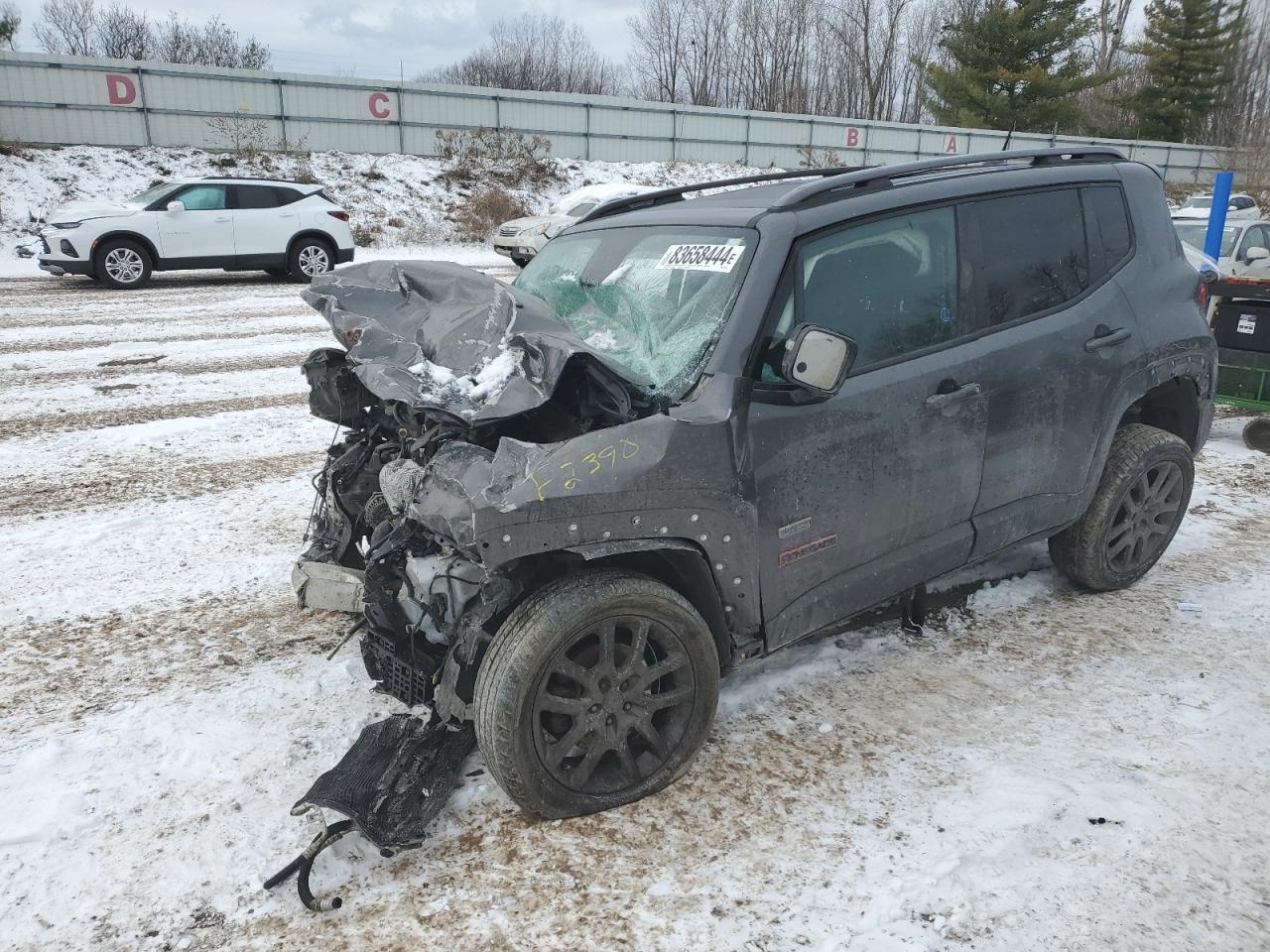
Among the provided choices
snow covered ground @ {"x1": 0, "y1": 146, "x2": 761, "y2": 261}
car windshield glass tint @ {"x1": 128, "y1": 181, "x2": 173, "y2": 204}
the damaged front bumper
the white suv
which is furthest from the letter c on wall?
the damaged front bumper

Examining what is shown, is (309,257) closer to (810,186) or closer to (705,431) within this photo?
(810,186)

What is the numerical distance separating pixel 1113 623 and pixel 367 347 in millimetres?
3504

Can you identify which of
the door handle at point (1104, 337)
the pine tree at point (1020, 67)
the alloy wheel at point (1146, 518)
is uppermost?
the pine tree at point (1020, 67)

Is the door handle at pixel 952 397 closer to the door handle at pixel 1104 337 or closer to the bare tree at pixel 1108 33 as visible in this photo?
the door handle at pixel 1104 337

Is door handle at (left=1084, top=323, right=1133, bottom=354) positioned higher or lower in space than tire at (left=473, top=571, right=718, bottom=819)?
higher

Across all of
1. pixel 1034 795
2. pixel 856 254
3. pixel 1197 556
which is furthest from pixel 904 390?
pixel 1197 556

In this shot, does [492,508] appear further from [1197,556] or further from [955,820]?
[1197,556]

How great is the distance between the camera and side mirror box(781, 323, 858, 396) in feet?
8.98

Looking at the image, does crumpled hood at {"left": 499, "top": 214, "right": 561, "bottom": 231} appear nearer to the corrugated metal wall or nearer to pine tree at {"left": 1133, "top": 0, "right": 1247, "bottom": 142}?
the corrugated metal wall

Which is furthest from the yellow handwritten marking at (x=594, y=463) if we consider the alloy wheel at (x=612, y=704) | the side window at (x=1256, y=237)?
the side window at (x=1256, y=237)

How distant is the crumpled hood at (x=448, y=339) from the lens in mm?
2797

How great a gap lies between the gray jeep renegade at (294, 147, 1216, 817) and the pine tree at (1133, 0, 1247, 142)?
5520 centimetres

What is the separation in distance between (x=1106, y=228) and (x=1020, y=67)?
44.6 metres

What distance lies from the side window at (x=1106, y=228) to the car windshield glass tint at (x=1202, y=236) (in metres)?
9.41
